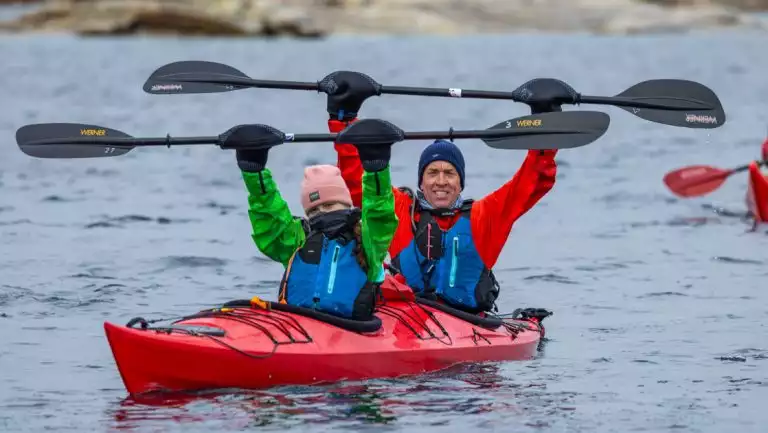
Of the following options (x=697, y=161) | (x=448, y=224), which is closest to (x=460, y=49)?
(x=697, y=161)

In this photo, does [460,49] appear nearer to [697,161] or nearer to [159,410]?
[697,161]

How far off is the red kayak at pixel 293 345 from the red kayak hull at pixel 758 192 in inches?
299

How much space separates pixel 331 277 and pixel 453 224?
4.39 ft

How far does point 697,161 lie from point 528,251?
911 cm

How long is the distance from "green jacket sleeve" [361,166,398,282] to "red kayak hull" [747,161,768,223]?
881cm

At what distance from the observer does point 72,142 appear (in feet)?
33.4

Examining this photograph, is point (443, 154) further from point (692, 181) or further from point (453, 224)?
point (692, 181)

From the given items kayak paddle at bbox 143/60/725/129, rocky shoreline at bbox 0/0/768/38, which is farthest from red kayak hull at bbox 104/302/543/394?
rocky shoreline at bbox 0/0/768/38

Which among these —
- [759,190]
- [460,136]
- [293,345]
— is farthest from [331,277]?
[759,190]

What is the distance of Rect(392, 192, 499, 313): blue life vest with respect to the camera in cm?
1024

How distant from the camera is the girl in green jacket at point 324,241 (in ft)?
30.2

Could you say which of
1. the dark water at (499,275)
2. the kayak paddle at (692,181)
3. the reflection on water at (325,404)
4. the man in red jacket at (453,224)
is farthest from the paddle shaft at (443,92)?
the kayak paddle at (692,181)

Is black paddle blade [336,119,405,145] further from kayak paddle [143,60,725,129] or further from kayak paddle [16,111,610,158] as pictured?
kayak paddle [143,60,725,129]

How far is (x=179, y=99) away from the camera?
4250 cm
